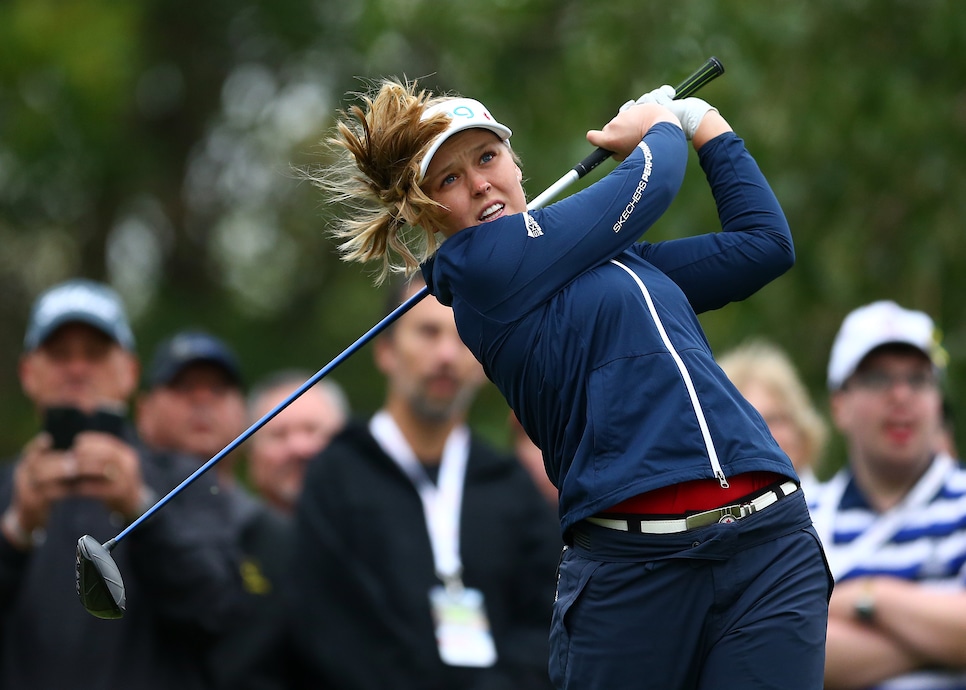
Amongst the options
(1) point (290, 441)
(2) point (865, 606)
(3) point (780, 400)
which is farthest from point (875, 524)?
(1) point (290, 441)

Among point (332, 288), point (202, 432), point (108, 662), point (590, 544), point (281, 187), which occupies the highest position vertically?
point (281, 187)

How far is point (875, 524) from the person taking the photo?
188 inches

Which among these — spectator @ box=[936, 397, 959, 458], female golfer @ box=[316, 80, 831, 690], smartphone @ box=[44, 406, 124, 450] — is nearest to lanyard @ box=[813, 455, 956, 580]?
spectator @ box=[936, 397, 959, 458]

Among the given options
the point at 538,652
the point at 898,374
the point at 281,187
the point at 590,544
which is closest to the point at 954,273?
the point at 898,374

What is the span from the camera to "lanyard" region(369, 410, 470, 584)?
16.4ft

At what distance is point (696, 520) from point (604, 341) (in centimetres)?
44

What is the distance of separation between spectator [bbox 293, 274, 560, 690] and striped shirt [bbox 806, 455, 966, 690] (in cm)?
105

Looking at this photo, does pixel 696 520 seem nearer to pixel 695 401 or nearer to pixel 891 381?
pixel 695 401

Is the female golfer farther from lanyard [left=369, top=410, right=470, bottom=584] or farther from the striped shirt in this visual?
lanyard [left=369, top=410, right=470, bottom=584]

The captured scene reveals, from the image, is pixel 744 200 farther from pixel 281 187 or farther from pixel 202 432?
pixel 281 187

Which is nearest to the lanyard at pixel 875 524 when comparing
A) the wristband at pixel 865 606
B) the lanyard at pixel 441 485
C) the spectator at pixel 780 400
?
the wristband at pixel 865 606

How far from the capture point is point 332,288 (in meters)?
15.2

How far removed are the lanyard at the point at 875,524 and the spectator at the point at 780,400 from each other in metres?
0.85

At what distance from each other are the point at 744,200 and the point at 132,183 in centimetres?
1152
